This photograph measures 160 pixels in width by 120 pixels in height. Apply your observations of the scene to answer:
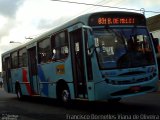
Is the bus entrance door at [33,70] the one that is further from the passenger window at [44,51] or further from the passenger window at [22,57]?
the passenger window at [44,51]

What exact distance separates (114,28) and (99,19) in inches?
22.0

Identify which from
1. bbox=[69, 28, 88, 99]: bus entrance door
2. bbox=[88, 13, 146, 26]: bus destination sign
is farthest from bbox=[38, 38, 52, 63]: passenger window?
bbox=[88, 13, 146, 26]: bus destination sign

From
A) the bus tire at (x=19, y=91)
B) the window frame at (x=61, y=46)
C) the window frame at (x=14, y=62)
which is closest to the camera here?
the window frame at (x=61, y=46)

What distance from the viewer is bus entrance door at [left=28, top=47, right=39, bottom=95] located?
65.2ft

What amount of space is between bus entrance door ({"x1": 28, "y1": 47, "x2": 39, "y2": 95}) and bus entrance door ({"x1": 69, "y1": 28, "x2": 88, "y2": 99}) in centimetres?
530

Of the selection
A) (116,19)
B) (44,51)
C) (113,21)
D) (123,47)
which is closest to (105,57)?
(123,47)

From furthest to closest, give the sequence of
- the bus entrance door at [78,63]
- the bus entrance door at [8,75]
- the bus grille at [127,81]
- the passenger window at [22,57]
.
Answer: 1. the bus entrance door at [8,75]
2. the passenger window at [22,57]
3. the bus entrance door at [78,63]
4. the bus grille at [127,81]

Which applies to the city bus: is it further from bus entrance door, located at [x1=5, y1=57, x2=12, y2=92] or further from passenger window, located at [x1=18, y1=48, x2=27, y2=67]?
bus entrance door, located at [x1=5, y1=57, x2=12, y2=92]

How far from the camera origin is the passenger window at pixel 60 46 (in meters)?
15.5

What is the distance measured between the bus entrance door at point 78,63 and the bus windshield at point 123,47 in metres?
0.88

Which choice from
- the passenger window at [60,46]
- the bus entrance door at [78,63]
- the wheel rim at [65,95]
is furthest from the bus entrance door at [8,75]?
the bus entrance door at [78,63]

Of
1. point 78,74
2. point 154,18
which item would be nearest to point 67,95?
point 78,74

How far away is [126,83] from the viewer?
43.5 feet

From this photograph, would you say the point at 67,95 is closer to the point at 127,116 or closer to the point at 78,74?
the point at 78,74
